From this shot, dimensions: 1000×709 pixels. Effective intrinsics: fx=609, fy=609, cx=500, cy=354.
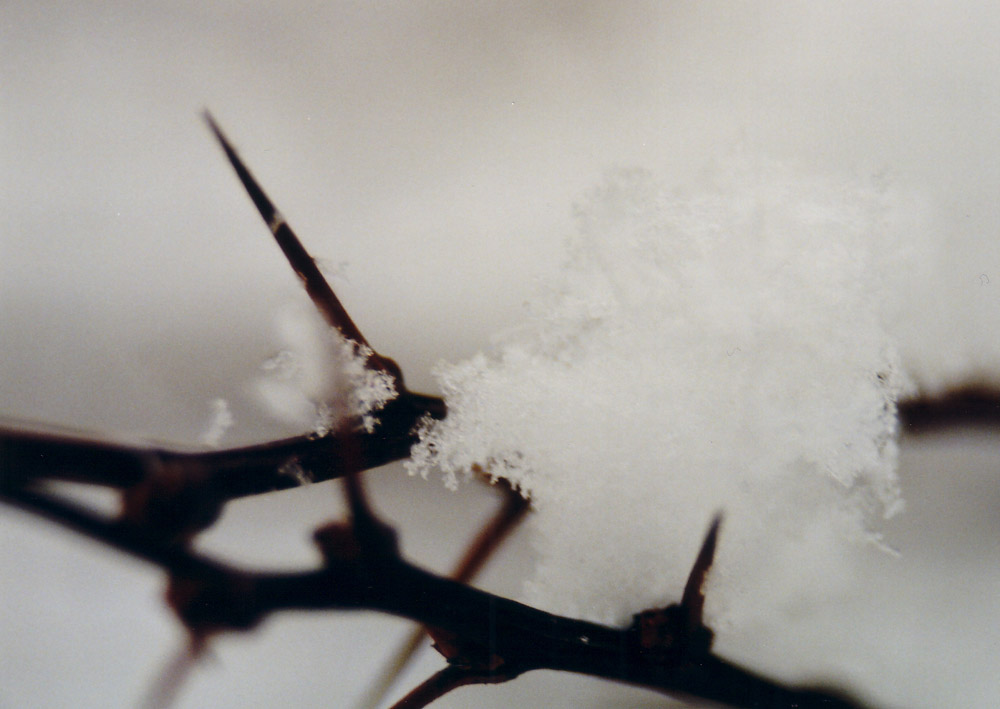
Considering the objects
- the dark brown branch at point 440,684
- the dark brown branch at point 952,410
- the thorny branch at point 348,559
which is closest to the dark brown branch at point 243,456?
the thorny branch at point 348,559

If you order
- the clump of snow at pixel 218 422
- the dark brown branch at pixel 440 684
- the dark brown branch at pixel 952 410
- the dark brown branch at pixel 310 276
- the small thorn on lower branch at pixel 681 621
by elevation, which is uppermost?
the dark brown branch at pixel 952 410

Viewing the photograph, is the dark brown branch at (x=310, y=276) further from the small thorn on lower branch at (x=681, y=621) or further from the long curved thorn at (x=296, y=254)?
the small thorn on lower branch at (x=681, y=621)

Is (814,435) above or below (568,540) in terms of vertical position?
above

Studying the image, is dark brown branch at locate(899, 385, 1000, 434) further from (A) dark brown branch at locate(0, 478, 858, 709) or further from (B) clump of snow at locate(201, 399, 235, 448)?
(B) clump of snow at locate(201, 399, 235, 448)

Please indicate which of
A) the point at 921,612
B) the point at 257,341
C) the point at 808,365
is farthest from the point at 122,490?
the point at 921,612

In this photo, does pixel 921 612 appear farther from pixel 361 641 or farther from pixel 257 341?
pixel 257 341

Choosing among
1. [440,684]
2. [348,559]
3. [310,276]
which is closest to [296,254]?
[310,276]
